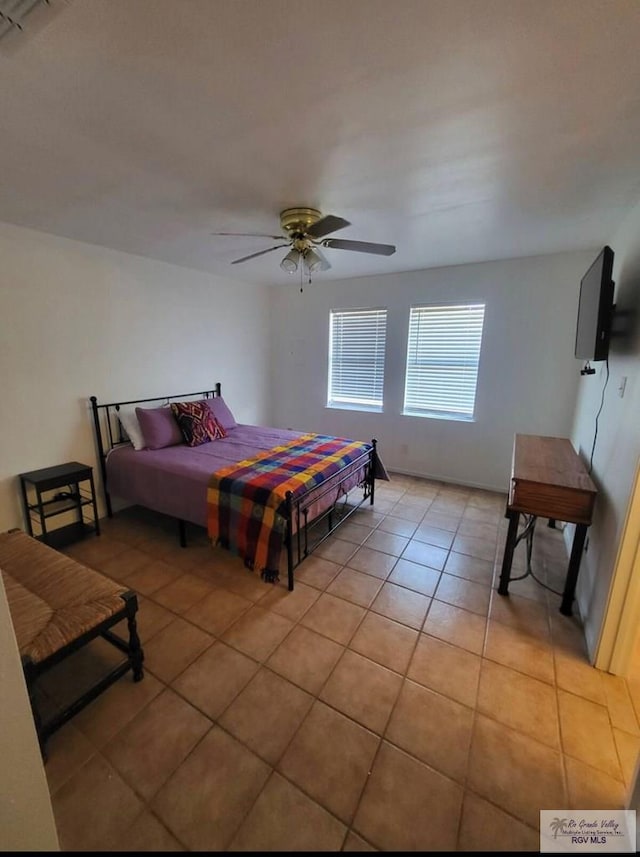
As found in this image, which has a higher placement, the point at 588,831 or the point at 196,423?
the point at 196,423

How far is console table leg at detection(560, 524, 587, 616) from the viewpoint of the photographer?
197cm

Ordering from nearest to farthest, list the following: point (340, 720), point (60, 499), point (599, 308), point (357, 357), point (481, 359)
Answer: point (340, 720) → point (599, 308) → point (60, 499) → point (481, 359) → point (357, 357)

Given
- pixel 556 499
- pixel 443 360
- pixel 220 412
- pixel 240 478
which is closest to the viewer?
pixel 556 499

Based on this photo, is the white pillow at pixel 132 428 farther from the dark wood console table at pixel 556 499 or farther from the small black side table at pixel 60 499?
the dark wood console table at pixel 556 499

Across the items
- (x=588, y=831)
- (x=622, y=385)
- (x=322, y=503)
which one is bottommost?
(x=588, y=831)

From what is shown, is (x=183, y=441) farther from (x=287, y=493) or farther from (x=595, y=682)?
(x=595, y=682)

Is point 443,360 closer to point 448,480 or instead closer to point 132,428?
point 448,480

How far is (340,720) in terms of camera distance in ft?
4.83

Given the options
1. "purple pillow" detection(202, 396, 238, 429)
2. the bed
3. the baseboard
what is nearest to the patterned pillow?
the bed

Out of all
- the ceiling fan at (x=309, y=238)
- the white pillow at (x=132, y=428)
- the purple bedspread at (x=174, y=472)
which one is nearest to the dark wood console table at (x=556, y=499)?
the ceiling fan at (x=309, y=238)

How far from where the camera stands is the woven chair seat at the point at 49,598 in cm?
137

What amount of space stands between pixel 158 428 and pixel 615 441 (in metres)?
3.35

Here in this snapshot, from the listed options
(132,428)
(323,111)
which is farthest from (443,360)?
(132,428)

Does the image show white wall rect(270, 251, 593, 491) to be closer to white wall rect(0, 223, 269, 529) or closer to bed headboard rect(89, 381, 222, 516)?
white wall rect(0, 223, 269, 529)
